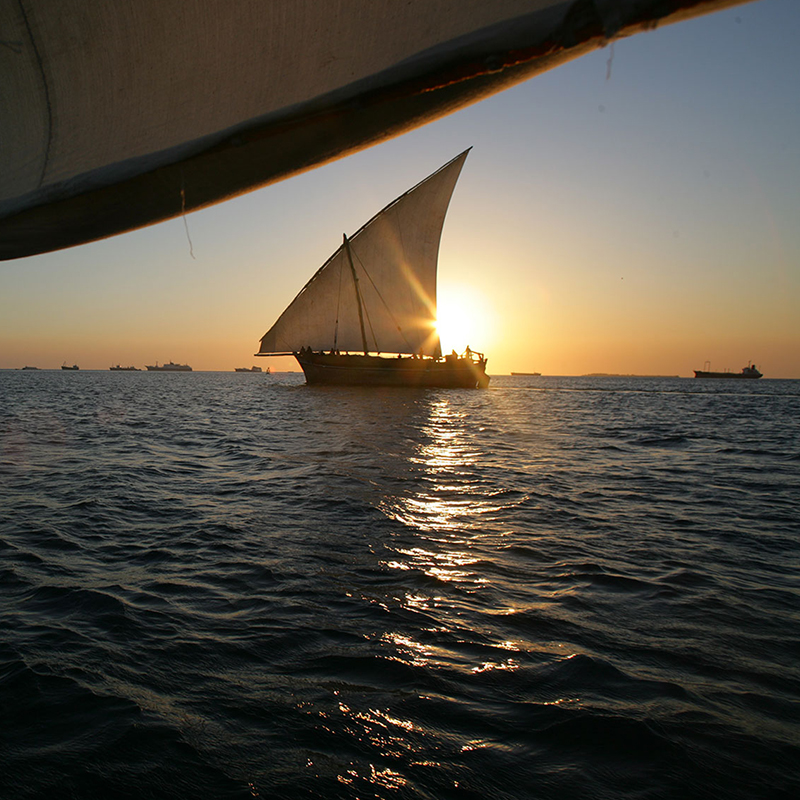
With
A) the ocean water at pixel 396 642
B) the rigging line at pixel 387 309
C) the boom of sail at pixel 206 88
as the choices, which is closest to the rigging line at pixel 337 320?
the rigging line at pixel 387 309

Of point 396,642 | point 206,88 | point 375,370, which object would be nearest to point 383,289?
point 375,370

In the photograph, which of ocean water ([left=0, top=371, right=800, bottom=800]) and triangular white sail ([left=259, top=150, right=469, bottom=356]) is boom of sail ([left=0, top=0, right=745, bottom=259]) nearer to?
ocean water ([left=0, top=371, right=800, bottom=800])

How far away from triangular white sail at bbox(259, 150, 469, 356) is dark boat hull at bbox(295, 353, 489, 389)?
1.07 meters

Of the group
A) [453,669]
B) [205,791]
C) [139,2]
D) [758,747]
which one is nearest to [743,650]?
[758,747]

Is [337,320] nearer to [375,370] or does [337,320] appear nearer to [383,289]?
[383,289]

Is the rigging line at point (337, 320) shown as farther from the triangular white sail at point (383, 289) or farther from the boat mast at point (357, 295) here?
the boat mast at point (357, 295)

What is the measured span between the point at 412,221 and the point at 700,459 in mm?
35954

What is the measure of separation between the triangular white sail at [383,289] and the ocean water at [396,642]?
39203mm

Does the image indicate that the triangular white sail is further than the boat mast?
No

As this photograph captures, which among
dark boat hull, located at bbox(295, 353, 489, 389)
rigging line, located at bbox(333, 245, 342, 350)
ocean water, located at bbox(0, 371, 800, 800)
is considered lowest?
ocean water, located at bbox(0, 371, 800, 800)

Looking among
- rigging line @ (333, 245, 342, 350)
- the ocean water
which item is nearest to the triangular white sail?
rigging line @ (333, 245, 342, 350)

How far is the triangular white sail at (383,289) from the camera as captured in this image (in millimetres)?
44906

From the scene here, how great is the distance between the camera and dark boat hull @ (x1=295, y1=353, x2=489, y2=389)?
171 ft

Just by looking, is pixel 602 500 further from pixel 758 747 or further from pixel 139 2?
pixel 139 2
